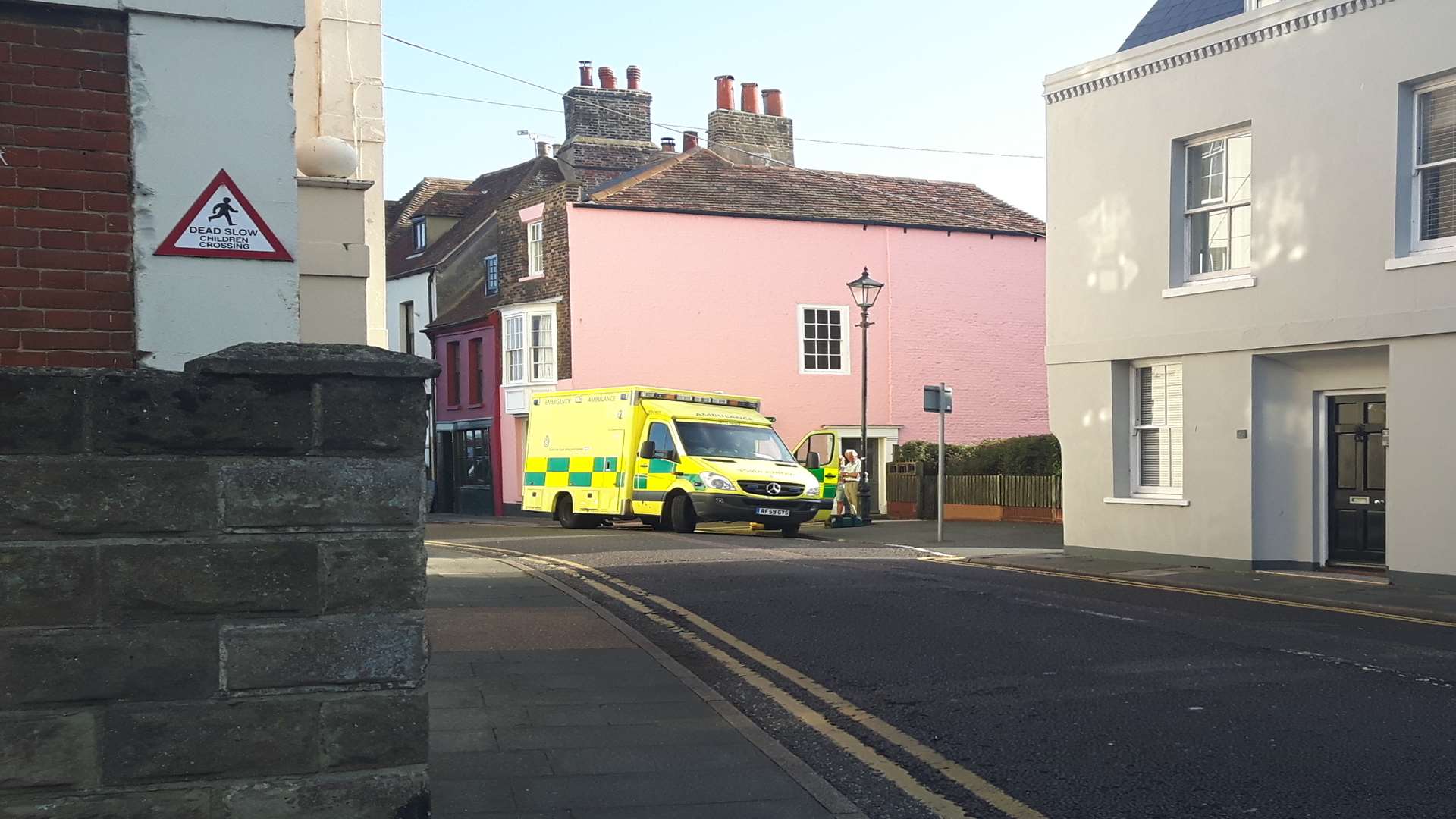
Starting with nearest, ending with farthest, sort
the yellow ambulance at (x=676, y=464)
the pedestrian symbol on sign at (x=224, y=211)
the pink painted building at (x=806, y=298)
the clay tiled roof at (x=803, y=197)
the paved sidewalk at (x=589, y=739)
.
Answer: the pedestrian symbol on sign at (x=224, y=211), the paved sidewalk at (x=589, y=739), the yellow ambulance at (x=676, y=464), the pink painted building at (x=806, y=298), the clay tiled roof at (x=803, y=197)

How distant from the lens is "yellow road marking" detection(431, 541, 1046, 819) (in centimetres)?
595

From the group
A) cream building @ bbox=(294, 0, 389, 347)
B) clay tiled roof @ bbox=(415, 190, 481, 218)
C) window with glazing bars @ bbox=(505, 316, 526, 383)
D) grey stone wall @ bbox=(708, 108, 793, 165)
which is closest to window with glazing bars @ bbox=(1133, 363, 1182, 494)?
cream building @ bbox=(294, 0, 389, 347)

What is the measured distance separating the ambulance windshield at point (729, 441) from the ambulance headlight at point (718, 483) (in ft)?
2.67

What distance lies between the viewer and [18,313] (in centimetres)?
550

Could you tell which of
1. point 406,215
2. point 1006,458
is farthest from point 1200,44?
point 406,215

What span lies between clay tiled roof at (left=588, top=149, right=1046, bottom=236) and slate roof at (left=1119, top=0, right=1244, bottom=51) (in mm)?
19836

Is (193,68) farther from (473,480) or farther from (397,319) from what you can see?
(397,319)

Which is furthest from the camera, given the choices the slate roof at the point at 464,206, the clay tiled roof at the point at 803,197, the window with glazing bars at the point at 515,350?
the slate roof at the point at 464,206

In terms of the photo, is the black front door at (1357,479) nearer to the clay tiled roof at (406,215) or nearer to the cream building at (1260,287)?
the cream building at (1260,287)

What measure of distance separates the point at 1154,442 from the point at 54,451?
54.8 feet

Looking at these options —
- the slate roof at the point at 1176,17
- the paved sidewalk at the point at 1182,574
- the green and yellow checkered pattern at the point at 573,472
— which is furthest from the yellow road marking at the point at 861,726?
the green and yellow checkered pattern at the point at 573,472

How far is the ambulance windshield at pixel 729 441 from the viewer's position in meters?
26.1

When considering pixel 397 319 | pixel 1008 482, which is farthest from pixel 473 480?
pixel 1008 482

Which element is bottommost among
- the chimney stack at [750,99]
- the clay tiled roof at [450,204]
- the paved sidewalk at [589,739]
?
the paved sidewalk at [589,739]
